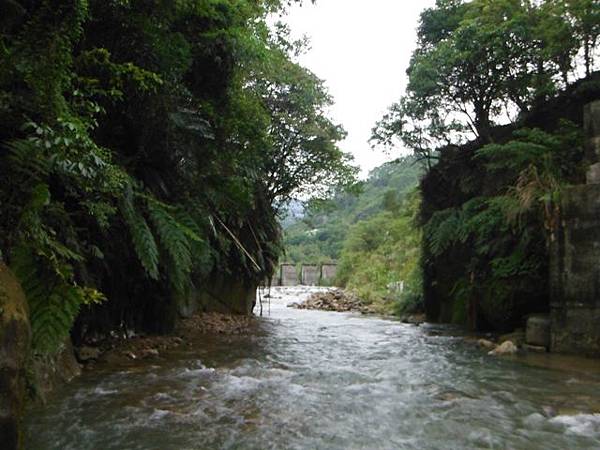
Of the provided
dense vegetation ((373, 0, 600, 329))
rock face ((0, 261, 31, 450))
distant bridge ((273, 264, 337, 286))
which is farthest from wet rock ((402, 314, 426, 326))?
distant bridge ((273, 264, 337, 286))

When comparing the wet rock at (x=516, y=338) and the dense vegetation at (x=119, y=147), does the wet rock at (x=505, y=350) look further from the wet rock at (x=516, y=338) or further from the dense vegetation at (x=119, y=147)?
the dense vegetation at (x=119, y=147)

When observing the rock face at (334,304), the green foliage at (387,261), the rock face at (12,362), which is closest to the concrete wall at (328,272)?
the green foliage at (387,261)

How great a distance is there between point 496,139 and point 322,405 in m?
9.10

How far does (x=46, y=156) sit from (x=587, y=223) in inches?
241

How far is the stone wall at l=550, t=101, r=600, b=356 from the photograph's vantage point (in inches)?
232

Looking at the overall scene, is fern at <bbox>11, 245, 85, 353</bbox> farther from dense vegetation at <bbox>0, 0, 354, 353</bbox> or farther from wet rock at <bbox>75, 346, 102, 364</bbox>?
wet rock at <bbox>75, 346, 102, 364</bbox>

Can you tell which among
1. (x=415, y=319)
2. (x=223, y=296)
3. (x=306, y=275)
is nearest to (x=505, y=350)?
(x=415, y=319)

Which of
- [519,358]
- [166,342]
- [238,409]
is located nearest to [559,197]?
[519,358]

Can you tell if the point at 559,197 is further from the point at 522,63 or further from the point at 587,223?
the point at 522,63

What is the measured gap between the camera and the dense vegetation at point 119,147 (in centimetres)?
264

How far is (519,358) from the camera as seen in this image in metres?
5.98

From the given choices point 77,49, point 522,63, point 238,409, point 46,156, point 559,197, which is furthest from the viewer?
point 522,63

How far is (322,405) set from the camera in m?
3.86

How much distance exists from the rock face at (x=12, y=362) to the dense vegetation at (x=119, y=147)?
37 cm
